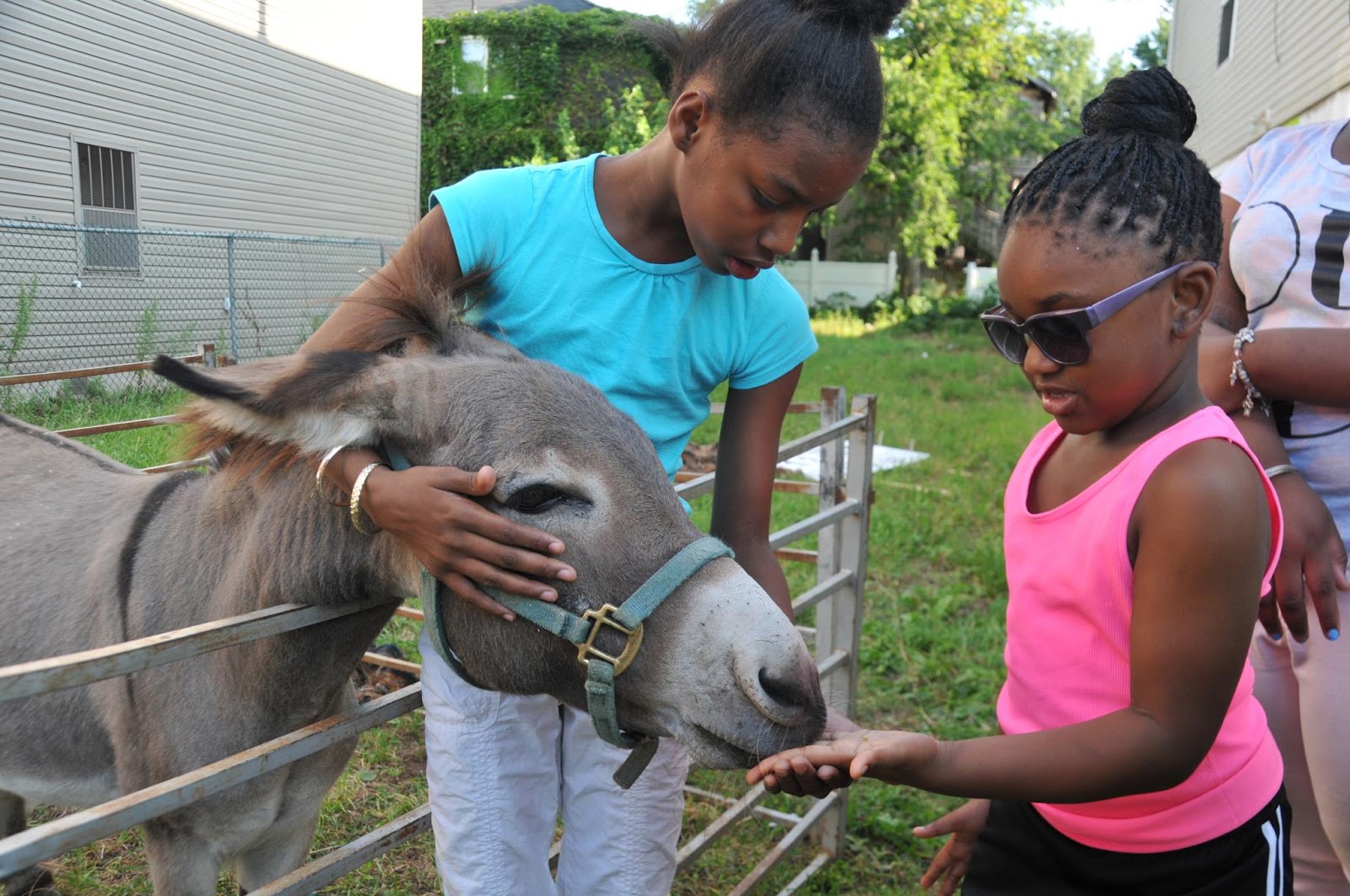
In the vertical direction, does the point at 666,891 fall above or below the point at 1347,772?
below

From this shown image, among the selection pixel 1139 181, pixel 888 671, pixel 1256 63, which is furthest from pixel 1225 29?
pixel 1139 181

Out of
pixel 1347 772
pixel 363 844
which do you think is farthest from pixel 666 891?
pixel 1347 772

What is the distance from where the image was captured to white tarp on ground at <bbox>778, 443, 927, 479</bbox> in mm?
8766

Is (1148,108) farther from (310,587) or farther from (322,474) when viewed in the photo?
(310,587)

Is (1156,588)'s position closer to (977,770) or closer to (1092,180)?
(977,770)

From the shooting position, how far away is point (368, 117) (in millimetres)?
16109

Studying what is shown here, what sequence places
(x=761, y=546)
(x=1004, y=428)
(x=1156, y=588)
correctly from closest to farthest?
(x=1156, y=588), (x=761, y=546), (x=1004, y=428)

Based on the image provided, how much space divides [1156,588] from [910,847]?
286 centimetres

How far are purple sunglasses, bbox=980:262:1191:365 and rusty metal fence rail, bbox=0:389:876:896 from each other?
43.2 inches

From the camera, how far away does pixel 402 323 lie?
207 centimetres

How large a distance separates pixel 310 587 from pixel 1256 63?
52.8ft

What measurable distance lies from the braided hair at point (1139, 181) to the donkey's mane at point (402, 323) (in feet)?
3.85

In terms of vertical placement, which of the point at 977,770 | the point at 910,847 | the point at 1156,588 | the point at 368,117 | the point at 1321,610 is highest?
the point at 368,117

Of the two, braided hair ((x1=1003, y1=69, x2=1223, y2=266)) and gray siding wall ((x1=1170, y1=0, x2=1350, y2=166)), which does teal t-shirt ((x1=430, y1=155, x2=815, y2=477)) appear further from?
gray siding wall ((x1=1170, y1=0, x2=1350, y2=166))
